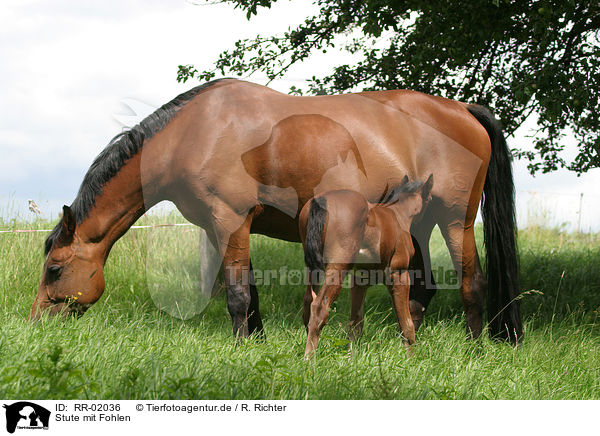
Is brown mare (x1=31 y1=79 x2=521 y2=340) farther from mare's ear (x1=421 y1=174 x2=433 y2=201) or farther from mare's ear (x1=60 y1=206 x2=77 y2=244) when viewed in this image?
mare's ear (x1=421 y1=174 x2=433 y2=201)

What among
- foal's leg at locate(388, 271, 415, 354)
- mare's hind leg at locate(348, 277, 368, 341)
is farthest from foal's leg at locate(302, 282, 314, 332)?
foal's leg at locate(388, 271, 415, 354)

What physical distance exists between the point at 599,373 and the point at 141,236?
264 inches

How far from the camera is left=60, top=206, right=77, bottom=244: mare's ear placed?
4742 millimetres

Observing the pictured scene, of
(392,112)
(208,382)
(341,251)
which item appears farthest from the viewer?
(392,112)

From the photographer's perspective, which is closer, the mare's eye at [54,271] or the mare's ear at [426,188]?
the mare's ear at [426,188]

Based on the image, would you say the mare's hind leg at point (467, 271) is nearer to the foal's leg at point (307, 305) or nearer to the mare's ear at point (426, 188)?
the mare's ear at point (426, 188)

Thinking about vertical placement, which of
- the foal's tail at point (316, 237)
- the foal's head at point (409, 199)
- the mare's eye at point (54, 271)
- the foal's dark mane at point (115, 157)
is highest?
the foal's dark mane at point (115, 157)

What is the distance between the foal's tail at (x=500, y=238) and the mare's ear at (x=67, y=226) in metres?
4.23

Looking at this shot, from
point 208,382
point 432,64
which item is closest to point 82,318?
point 208,382

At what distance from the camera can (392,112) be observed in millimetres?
5273

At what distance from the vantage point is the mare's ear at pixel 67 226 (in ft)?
15.6

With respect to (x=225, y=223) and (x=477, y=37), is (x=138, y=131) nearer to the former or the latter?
(x=225, y=223)

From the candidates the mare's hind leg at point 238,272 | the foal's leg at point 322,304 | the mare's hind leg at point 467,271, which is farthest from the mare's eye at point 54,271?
the mare's hind leg at point 467,271
